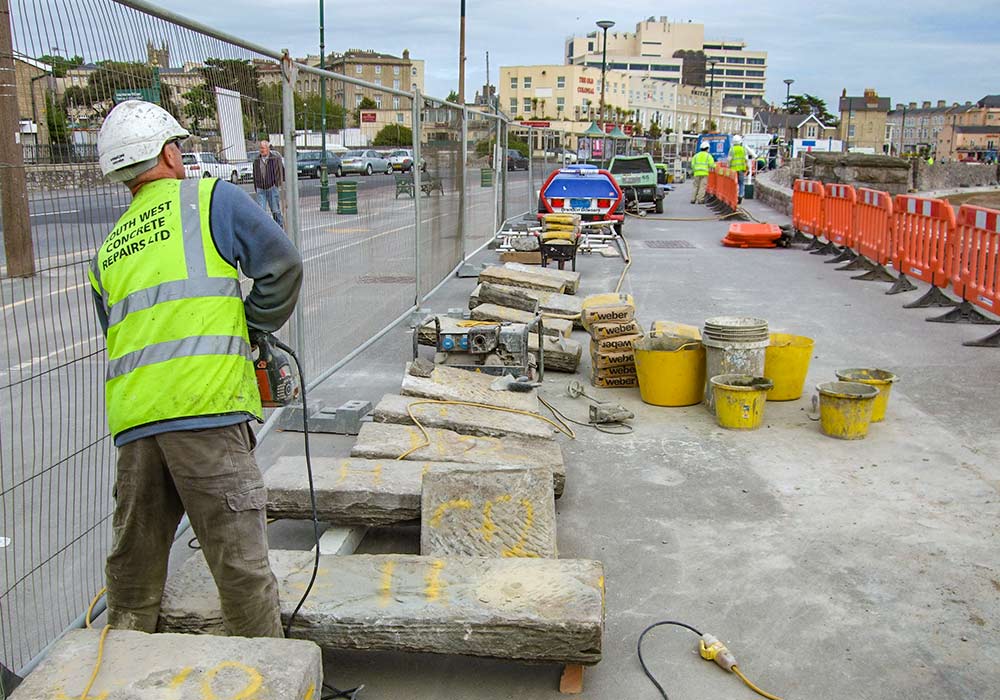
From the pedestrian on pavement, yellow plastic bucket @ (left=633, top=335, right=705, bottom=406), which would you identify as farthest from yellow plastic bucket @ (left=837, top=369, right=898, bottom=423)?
the pedestrian on pavement

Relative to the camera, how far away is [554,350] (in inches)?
331

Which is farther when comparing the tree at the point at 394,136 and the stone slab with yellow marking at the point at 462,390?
the tree at the point at 394,136

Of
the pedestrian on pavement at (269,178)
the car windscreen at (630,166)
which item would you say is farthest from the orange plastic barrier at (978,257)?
the car windscreen at (630,166)

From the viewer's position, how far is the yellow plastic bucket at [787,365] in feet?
24.3

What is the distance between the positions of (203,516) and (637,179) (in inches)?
1016

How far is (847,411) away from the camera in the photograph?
650cm

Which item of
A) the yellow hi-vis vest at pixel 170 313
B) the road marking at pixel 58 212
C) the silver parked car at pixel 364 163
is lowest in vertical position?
the yellow hi-vis vest at pixel 170 313

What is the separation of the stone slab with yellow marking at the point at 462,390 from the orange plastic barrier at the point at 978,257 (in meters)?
6.06

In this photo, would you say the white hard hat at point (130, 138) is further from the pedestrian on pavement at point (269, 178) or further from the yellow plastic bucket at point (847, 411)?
the yellow plastic bucket at point (847, 411)

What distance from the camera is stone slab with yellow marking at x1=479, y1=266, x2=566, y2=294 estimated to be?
11.0 meters

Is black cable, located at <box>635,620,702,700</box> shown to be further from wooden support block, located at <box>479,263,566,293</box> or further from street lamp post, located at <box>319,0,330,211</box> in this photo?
wooden support block, located at <box>479,263,566,293</box>

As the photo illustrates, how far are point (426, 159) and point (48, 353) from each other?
696 cm

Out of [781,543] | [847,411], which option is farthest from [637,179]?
[781,543]

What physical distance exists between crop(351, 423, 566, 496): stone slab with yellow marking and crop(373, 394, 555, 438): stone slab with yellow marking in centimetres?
11
